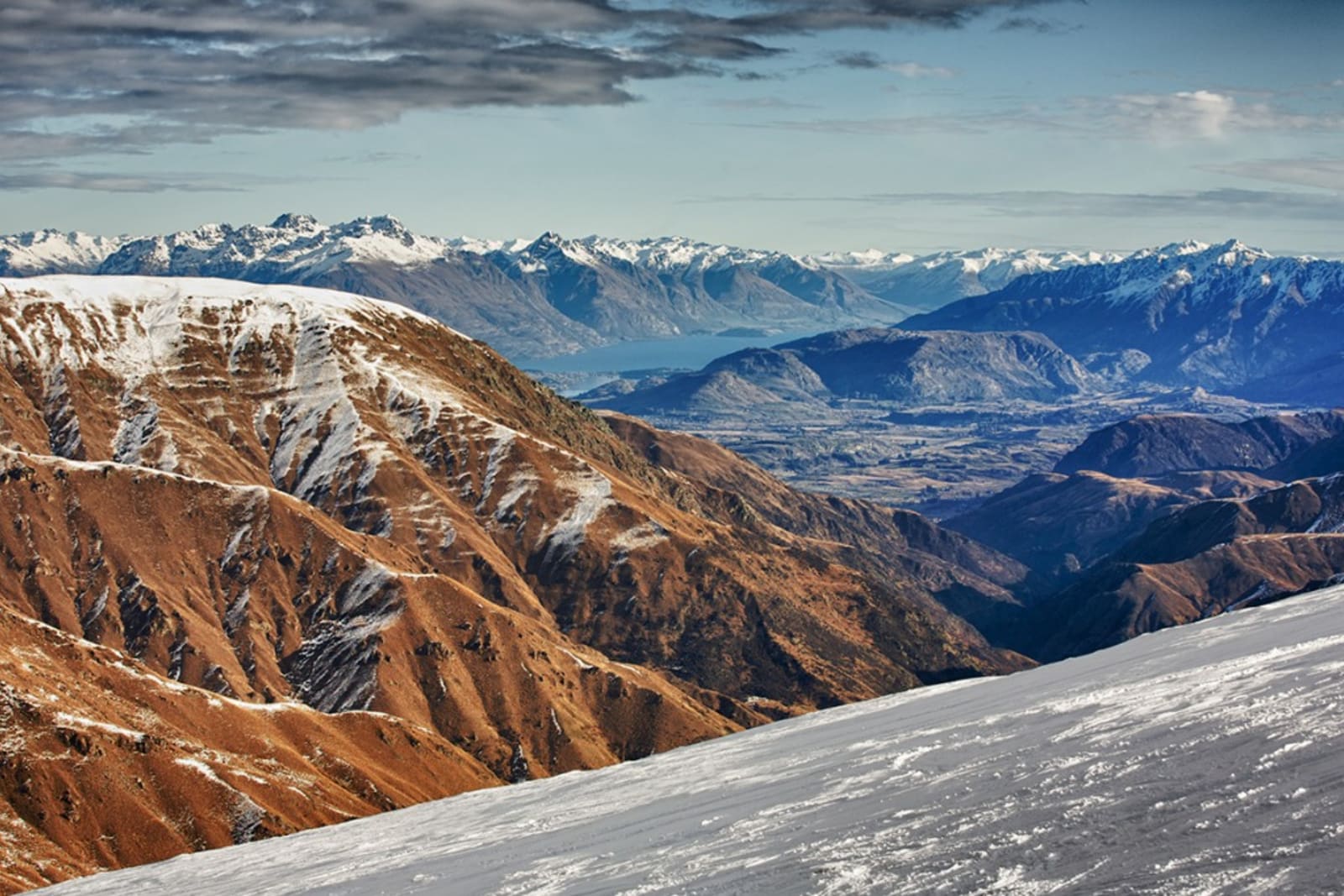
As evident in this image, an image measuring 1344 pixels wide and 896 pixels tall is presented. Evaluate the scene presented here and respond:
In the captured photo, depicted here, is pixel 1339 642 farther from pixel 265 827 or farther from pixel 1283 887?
pixel 265 827

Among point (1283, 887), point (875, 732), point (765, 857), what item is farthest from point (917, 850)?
point (875, 732)

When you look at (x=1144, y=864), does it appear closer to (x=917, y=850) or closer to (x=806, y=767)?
(x=917, y=850)

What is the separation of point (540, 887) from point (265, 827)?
106m

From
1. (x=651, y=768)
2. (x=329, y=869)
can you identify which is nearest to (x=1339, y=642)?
(x=651, y=768)

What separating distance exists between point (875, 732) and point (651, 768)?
21115mm

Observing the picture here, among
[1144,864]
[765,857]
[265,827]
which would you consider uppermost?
[1144,864]

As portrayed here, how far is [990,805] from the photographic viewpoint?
4544cm

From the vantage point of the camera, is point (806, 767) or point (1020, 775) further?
point (806, 767)

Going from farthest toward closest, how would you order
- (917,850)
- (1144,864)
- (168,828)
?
1. (168,828)
2. (917,850)
3. (1144,864)

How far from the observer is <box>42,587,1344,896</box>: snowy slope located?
37125 millimetres

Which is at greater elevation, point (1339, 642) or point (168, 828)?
point (1339, 642)

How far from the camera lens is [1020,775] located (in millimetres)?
48812

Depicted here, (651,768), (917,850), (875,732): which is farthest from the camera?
(651,768)

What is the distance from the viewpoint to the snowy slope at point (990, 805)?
37125 millimetres
